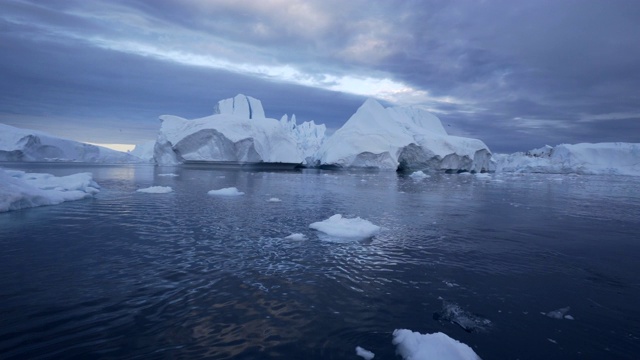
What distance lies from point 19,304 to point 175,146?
39.3m

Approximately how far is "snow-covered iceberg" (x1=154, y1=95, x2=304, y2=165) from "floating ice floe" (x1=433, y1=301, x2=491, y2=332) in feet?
124

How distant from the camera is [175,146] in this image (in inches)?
1614

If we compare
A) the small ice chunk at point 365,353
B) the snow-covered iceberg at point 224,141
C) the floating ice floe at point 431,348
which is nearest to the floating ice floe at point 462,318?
the floating ice floe at point 431,348

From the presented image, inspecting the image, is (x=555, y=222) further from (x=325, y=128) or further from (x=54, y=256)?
(x=325, y=128)

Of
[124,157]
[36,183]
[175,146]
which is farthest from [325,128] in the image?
[36,183]

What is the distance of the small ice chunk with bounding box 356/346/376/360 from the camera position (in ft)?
11.2

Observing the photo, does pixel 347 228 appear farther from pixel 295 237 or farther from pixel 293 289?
pixel 293 289

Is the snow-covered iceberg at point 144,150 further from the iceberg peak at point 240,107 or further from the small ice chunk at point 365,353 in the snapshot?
the small ice chunk at point 365,353

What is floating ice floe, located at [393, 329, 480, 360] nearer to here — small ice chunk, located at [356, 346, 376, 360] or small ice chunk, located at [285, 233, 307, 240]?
small ice chunk, located at [356, 346, 376, 360]

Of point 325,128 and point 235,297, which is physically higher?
point 325,128

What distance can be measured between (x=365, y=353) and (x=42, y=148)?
67.9m

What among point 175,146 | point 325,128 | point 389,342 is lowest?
point 389,342

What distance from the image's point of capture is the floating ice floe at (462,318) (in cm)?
406

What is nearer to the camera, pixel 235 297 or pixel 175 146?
pixel 235 297
